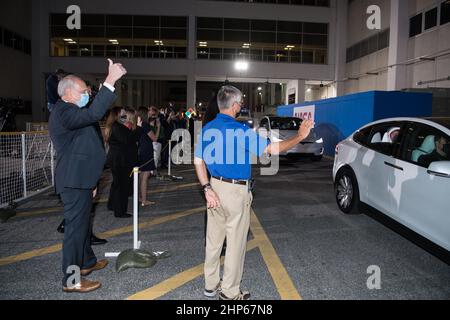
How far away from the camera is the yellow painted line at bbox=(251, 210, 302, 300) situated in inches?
150

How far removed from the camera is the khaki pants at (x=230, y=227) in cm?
335

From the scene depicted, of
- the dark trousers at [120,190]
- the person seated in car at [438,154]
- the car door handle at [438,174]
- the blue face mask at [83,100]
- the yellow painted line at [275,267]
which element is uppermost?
the blue face mask at [83,100]

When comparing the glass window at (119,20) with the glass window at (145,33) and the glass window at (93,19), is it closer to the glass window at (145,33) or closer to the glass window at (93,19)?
the glass window at (93,19)

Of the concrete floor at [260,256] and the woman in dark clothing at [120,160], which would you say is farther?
the woman in dark clothing at [120,160]

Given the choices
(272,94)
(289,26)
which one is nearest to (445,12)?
(289,26)

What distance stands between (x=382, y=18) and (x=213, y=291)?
26100 millimetres

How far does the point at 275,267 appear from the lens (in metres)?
4.48

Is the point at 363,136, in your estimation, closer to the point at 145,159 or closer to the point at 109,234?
the point at 145,159

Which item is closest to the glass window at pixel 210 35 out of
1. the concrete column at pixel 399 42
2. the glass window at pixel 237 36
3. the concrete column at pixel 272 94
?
the glass window at pixel 237 36

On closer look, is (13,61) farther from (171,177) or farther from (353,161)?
(353,161)

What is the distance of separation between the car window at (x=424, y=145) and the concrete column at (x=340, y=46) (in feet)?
90.9

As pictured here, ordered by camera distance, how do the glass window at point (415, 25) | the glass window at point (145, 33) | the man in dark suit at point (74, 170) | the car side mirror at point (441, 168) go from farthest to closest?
the glass window at point (145, 33), the glass window at point (415, 25), the car side mirror at point (441, 168), the man in dark suit at point (74, 170)

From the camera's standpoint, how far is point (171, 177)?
10.7 meters

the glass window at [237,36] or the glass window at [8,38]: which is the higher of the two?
the glass window at [237,36]
